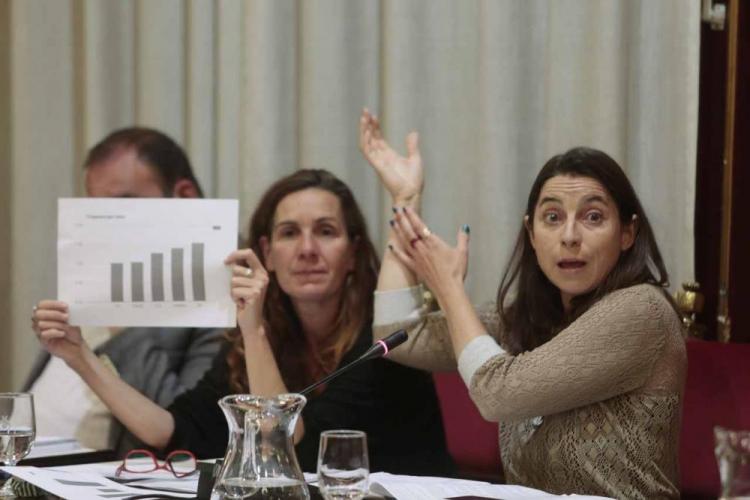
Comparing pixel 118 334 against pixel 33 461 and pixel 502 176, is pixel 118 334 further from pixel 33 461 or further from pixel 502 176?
pixel 502 176

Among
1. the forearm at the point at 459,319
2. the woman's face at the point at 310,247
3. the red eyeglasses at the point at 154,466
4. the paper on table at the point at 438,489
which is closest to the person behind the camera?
the paper on table at the point at 438,489

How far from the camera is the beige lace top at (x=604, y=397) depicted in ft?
5.99

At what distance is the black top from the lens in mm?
2293

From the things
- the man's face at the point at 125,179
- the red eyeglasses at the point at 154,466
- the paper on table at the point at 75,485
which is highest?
the man's face at the point at 125,179

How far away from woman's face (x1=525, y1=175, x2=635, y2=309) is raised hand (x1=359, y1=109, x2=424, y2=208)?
39 cm

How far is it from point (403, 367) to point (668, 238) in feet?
2.24

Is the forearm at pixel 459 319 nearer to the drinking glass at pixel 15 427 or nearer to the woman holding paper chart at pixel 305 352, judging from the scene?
the woman holding paper chart at pixel 305 352

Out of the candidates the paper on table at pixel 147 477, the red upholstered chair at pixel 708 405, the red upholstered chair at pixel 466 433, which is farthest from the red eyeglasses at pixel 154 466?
the red upholstered chair at pixel 708 405

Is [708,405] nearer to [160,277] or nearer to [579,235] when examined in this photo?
[579,235]

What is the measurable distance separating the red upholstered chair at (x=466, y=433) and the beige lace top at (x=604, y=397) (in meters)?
0.44

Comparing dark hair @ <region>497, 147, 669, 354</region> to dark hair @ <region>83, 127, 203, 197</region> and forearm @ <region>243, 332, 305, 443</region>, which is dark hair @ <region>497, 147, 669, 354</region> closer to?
→ forearm @ <region>243, 332, 305, 443</region>

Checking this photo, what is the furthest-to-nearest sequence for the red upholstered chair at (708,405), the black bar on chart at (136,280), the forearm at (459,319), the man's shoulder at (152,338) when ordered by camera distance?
1. the man's shoulder at (152,338)
2. the black bar on chart at (136,280)
3. the red upholstered chair at (708,405)
4. the forearm at (459,319)

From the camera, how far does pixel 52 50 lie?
3303 millimetres

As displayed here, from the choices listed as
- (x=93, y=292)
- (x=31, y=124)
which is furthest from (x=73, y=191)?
(x=93, y=292)
